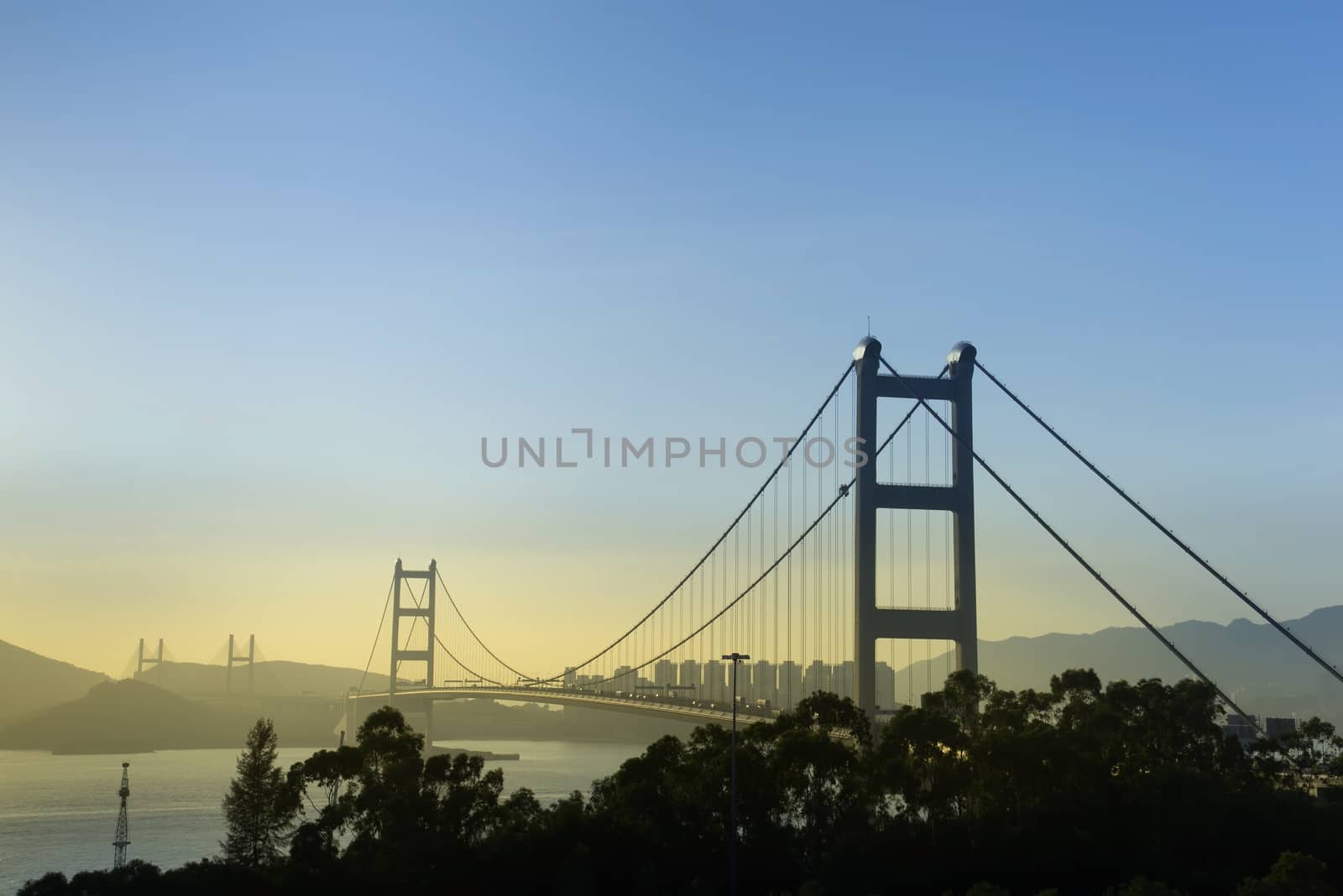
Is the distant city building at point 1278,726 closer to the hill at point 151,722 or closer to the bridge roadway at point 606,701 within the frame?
the bridge roadway at point 606,701

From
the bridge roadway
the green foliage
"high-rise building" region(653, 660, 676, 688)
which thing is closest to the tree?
the bridge roadway

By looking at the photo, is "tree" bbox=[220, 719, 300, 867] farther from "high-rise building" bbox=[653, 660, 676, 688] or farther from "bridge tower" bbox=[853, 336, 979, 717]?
"high-rise building" bbox=[653, 660, 676, 688]

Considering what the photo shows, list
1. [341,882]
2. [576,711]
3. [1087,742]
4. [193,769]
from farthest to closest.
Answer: [576,711], [193,769], [1087,742], [341,882]

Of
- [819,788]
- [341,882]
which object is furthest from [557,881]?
[819,788]

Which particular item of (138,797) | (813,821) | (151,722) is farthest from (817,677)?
(151,722)

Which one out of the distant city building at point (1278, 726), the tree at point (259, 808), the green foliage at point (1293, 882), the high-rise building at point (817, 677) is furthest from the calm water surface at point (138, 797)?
the green foliage at point (1293, 882)

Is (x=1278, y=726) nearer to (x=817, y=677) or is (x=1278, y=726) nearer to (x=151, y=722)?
(x=817, y=677)

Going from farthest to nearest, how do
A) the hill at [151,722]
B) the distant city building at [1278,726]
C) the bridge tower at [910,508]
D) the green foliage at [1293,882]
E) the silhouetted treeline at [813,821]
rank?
1. the hill at [151,722]
2. the distant city building at [1278,726]
3. the bridge tower at [910,508]
4. the silhouetted treeline at [813,821]
5. the green foliage at [1293,882]

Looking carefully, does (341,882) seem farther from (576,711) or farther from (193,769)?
(576,711)
